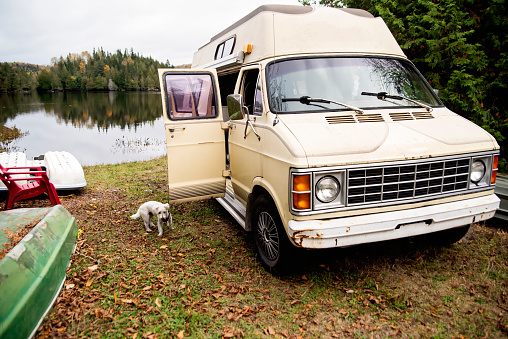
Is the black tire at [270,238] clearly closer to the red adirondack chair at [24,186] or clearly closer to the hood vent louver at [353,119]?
the hood vent louver at [353,119]

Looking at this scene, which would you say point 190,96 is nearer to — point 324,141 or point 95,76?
point 324,141

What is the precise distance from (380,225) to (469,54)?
5705 millimetres

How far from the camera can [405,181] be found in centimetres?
359

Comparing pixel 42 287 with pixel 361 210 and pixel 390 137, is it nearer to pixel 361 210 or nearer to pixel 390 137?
pixel 361 210

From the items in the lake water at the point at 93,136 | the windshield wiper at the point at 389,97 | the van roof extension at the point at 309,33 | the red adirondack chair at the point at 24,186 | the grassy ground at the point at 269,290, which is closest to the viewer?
the grassy ground at the point at 269,290

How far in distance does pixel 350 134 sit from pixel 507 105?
5.76m

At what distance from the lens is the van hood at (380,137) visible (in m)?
3.43

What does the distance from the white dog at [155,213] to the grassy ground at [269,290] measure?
0.59 ft

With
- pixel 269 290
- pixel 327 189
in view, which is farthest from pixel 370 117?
pixel 269 290

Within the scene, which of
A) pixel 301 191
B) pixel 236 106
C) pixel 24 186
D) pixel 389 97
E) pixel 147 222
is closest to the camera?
pixel 301 191

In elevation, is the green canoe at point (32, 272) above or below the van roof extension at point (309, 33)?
below

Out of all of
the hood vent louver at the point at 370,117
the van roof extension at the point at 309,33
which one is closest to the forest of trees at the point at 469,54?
the van roof extension at the point at 309,33

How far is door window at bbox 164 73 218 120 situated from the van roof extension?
599 millimetres

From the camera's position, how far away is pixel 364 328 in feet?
10.8
